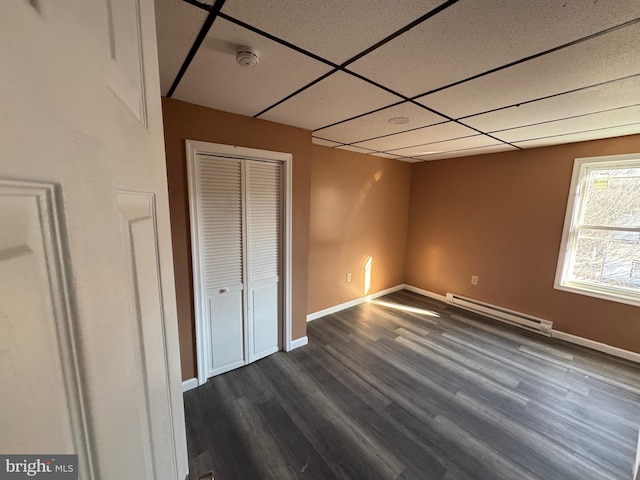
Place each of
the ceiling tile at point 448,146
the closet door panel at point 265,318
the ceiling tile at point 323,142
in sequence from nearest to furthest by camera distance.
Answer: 1. the closet door panel at point 265,318
2. the ceiling tile at point 448,146
3. the ceiling tile at point 323,142

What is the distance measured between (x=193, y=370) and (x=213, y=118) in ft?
6.81

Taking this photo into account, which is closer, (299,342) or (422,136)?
(422,136)

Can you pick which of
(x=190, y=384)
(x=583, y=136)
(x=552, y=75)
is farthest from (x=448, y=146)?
(x=190, y=384)

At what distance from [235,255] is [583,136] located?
11.7 ft

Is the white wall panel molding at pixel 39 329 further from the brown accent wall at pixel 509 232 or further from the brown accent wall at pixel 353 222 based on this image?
the brown accent wall at pixel 509 232

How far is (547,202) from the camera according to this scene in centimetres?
297

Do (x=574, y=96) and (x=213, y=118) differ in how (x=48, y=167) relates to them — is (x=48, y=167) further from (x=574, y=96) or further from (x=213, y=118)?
(x=574, y=96)

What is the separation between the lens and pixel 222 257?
218 centimetres

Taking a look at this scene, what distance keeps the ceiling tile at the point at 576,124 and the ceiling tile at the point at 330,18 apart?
194cm

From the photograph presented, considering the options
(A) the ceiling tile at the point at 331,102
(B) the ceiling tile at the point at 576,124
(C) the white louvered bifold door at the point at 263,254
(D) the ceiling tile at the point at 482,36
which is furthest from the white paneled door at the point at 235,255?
(B) the ceiling tile at the point at 576,124

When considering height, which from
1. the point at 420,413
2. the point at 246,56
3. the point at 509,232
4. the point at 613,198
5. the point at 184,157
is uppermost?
the point at 246,56

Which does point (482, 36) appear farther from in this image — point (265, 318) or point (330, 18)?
point (265, 318)

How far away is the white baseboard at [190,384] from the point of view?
6.77 feet

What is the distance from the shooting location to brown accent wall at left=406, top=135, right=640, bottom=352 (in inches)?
107
